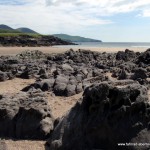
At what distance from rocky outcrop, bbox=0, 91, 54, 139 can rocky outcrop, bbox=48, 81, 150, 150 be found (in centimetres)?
141

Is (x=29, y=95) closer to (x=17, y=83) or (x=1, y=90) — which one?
(x=1, y=90)

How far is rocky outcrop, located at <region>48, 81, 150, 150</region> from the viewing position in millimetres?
9336

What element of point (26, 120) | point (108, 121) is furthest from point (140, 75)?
point (108, 121)

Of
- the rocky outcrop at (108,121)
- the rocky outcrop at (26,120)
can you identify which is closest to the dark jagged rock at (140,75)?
the rocky outcrop at (26,120)

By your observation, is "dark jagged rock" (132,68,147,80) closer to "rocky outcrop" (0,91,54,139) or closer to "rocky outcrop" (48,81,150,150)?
"rocky outcrop" (0,91,54,139)

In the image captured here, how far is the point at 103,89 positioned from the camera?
9984 millimetres

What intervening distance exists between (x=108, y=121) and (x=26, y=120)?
347 cm

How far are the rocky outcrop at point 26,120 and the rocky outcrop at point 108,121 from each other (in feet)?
4.63

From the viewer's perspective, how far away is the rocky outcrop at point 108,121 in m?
9.34

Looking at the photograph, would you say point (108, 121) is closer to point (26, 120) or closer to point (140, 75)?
point (26, 120)

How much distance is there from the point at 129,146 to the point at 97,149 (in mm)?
882

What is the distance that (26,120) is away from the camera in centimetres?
1181

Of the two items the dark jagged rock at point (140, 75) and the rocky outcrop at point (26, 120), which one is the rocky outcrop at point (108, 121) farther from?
the dark jagged rock at point (140, 75)

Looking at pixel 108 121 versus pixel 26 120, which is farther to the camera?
pixel 26 120
